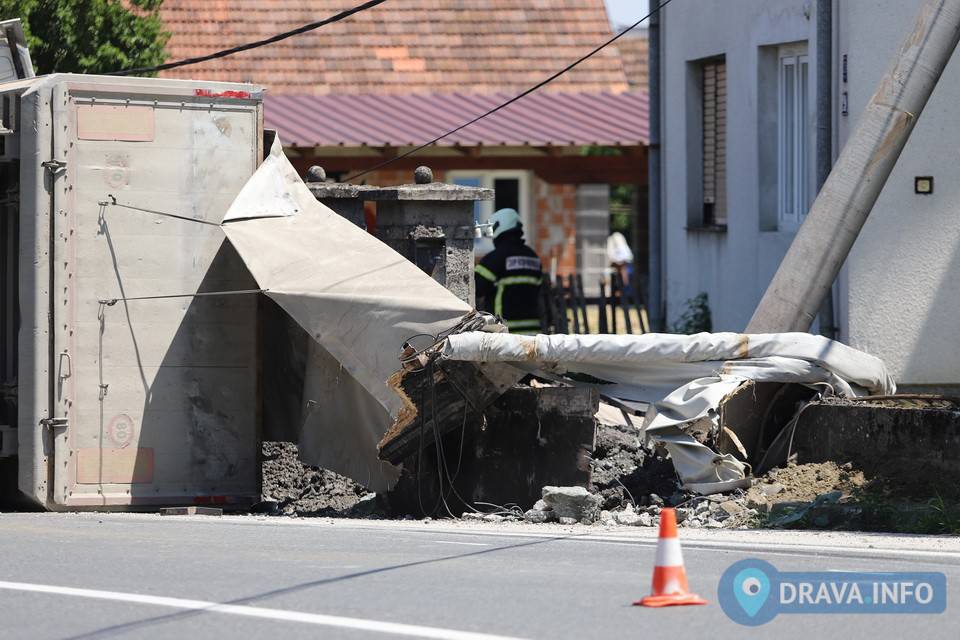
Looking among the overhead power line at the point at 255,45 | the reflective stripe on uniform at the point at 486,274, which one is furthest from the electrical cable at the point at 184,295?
the overhead power line at the point at 255,45

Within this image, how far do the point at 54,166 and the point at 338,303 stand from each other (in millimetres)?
2058

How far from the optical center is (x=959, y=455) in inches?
364

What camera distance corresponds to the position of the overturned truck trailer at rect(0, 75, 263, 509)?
1023 centimetres

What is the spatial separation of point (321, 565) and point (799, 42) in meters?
9.27

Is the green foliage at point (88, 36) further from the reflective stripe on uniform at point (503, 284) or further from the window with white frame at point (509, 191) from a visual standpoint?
the window with white frame at point (509, 191)

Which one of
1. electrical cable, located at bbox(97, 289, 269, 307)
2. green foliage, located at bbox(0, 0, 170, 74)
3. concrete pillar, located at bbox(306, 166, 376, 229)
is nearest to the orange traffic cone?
electrical cable, located at bbox(97, 289, 269, 307)

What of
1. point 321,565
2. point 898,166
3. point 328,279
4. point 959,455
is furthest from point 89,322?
point 898,166

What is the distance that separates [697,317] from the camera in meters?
17.1

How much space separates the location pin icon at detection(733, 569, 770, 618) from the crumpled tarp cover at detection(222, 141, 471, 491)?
3338mm

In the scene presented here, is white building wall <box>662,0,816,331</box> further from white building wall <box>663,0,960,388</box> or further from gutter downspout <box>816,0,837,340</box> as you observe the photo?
white building wall <box>663,0,960,388</box>

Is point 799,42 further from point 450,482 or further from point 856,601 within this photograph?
point 856,601

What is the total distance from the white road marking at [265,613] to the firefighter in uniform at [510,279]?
24.0 feet
